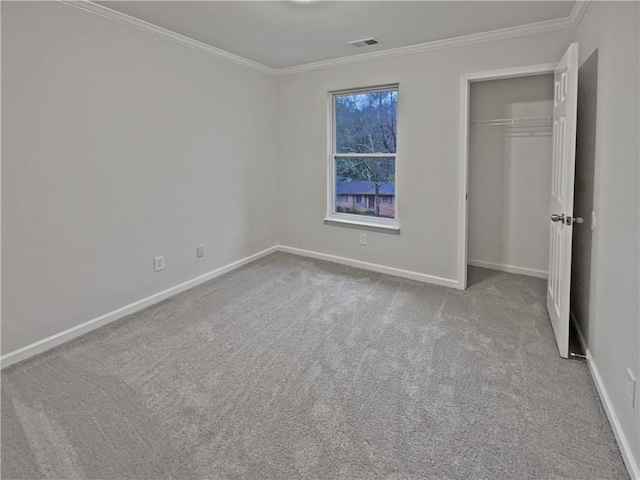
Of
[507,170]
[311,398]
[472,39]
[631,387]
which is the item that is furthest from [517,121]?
[311,398]

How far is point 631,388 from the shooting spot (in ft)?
5.34

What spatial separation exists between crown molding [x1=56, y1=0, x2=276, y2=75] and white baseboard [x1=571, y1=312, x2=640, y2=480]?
3.86 m

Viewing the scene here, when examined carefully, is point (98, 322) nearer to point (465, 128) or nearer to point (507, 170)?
point (465, 128)

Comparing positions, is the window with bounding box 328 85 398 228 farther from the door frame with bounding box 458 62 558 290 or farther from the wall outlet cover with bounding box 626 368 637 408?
the wall outlet cover with bounding box 626 368 637 408

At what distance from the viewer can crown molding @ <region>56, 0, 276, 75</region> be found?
2.69 meters

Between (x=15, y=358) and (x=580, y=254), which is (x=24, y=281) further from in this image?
(x=580, y=254)

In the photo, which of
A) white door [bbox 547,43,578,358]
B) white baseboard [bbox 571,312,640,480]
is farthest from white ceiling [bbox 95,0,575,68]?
white baseboard [bbox 571,312,640,480]

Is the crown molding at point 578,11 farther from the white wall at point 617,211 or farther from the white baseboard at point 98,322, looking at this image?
the white baseboard at point 98,322

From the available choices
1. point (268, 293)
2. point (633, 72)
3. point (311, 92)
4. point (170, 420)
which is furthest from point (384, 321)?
point (311, 92)

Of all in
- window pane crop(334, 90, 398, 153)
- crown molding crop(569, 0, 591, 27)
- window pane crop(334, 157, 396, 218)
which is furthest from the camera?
window pane crop(334, 157, 396, 218)

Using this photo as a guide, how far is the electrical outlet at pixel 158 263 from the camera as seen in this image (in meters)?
3.43

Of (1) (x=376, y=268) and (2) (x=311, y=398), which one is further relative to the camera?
(1) (x=376, y=268)

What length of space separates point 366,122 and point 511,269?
2219 mm

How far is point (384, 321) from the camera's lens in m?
3.05
